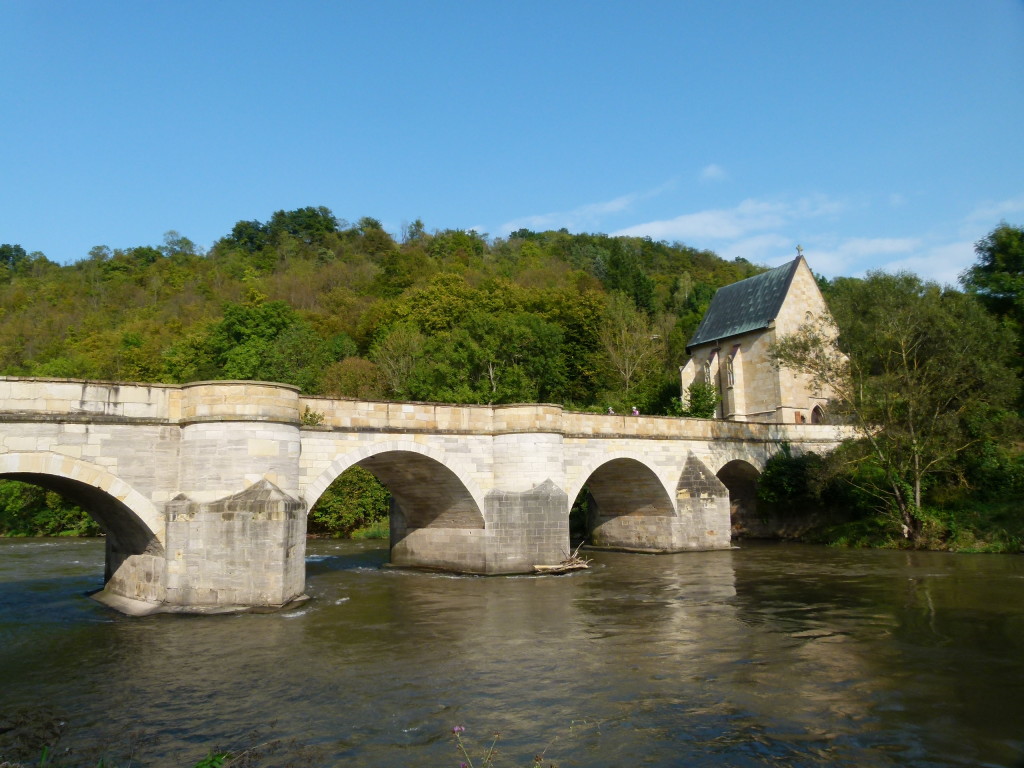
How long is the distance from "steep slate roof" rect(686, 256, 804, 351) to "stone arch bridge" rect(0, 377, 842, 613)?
14.4 metres

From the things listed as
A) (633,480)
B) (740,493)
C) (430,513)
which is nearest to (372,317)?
(740,493)

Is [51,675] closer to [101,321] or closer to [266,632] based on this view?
[266,632]

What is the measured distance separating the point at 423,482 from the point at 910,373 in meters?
15.4

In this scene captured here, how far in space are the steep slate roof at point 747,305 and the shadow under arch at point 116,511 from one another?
29.6 meters

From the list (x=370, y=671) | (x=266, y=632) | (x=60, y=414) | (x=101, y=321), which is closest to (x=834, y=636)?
(x=370, y=671)

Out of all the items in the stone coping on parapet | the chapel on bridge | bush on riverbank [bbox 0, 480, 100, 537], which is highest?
the chapel on bridge

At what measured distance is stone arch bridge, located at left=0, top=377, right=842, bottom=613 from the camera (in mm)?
14203

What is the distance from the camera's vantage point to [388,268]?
6356 cm

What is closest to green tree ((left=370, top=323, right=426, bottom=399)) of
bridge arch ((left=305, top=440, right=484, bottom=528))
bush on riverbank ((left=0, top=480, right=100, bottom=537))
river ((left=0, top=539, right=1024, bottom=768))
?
bush on riverbank ((left=0, top=480, right=100, bottom=537))

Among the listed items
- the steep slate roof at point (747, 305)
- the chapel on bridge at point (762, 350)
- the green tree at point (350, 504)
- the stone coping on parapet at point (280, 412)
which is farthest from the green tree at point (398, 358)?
the stone coping on parapet at point (280, 412)

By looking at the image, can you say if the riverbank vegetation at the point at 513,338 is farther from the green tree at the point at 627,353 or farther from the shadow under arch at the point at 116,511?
the shadow under arch at the point at 116,511

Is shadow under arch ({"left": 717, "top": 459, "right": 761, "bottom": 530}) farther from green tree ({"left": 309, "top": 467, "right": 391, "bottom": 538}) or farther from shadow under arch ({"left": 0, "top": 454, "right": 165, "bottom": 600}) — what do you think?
shadow under arch ({"left": 0, "top": 454, "right": 165, "bottom": 600})

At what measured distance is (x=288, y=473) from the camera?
1566cm

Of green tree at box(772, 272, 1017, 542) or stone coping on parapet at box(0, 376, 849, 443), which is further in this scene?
green tree at box(772, 272, 1017, 542)
